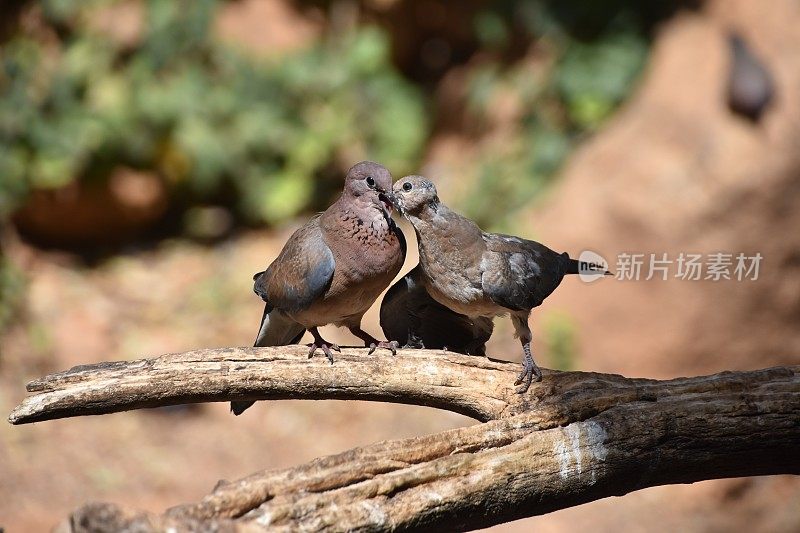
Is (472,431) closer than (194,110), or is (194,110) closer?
(472,431)

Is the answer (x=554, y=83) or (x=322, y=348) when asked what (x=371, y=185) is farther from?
(x=554, y=83)

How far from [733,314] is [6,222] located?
5.95 metres

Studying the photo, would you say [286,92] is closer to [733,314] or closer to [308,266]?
[733,314]

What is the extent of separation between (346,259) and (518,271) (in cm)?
73

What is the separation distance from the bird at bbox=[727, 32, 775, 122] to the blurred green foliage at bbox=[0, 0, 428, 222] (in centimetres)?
292

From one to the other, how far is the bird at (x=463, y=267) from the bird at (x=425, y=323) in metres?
0.25

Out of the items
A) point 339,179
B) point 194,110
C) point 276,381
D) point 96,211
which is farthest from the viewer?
point 339,179

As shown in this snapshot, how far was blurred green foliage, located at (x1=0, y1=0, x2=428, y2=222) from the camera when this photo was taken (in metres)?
8.17

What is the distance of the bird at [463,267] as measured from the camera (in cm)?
396

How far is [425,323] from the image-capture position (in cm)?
449

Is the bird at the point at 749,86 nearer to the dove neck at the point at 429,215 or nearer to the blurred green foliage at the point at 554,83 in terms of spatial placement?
the blurred green foliage at the point at 554,83

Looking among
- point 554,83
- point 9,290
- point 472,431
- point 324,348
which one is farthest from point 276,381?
point 554,83

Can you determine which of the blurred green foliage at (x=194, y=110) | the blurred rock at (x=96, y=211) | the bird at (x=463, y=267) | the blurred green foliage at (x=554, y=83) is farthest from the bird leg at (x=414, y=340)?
the blurred rock at (x=96, y=211)

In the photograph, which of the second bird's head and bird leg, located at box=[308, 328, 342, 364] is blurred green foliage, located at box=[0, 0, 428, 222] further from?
bird leg, located at box=[308, 328, 342, 364]
